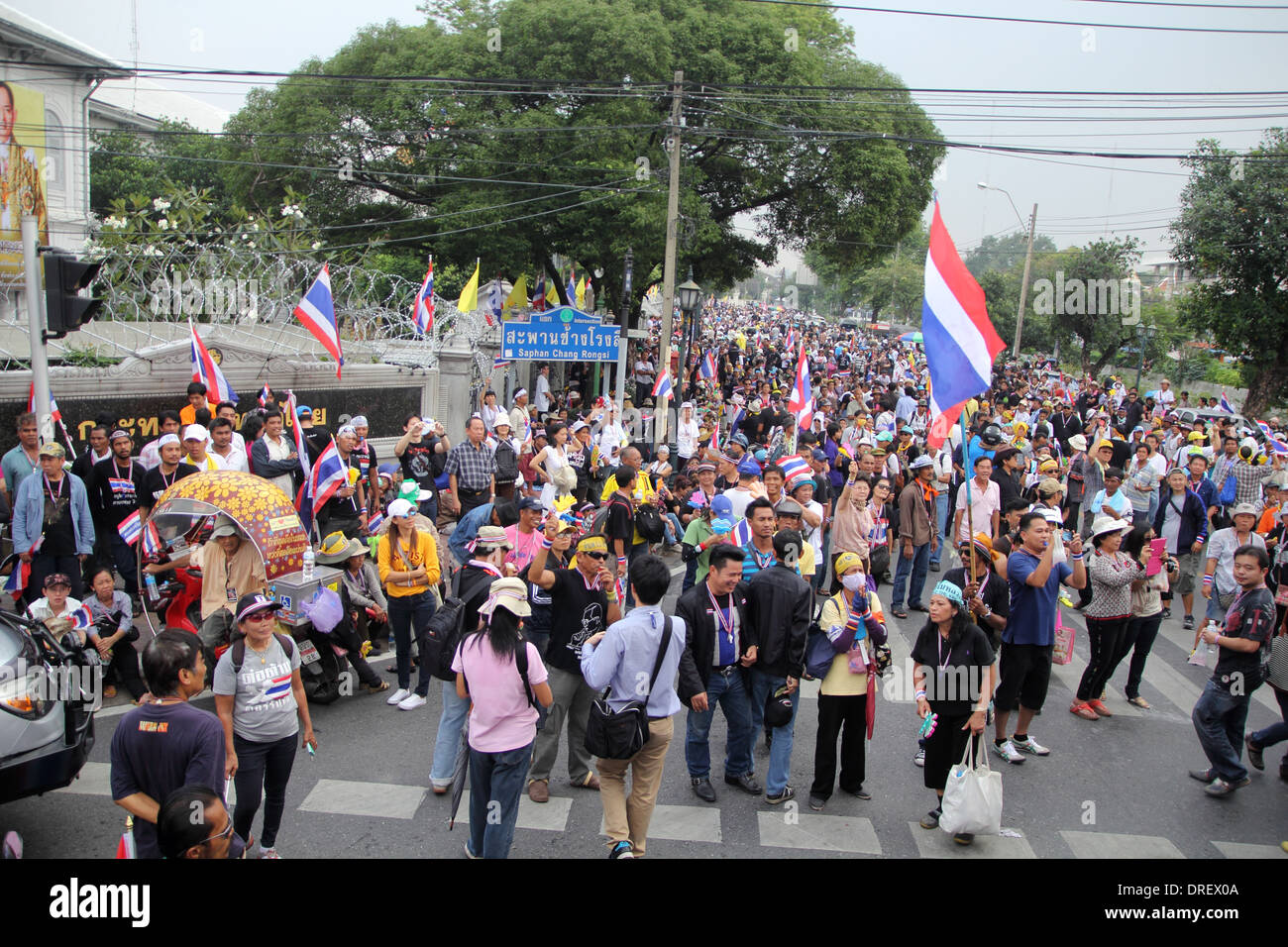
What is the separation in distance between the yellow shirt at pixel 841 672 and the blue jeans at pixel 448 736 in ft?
7.09

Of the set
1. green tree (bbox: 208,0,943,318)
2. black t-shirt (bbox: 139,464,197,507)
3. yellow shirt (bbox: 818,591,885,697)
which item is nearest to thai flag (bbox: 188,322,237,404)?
black t-shirt (bbox: 139,464,197,507)

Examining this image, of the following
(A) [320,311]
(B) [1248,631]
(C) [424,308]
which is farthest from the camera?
(C) [424,308]

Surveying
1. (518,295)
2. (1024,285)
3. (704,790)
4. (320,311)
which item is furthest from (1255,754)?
(1024,285)

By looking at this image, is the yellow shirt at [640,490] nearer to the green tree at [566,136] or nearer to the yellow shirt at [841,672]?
the yellow shirt at [841,672]

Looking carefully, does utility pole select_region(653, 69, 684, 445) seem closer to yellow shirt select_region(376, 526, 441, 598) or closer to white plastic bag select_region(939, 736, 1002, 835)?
yellow shirt select_region(376, 526, 441, 598)

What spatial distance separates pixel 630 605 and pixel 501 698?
482 centimetres

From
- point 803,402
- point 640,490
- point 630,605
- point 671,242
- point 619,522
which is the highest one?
point 671,242

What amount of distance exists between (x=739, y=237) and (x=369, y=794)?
86.0 feet

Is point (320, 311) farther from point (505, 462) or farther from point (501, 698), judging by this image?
point (501, 698)

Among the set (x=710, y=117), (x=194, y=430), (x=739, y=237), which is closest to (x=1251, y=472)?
(x=194, y=430)

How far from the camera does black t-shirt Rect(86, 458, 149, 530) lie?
329 inches

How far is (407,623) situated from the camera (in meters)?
7.09

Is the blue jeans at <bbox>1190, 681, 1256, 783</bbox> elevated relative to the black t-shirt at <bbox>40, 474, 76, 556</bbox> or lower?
lower

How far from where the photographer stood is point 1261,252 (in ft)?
71.3
